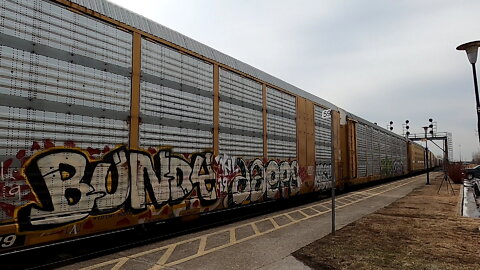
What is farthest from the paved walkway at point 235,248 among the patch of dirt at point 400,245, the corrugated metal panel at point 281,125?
the corrugated metal panel at point 281,125

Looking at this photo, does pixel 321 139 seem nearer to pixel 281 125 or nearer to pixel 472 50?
pixel 281 125

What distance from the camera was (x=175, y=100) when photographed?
7.30m

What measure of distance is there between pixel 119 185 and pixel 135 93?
1.80m

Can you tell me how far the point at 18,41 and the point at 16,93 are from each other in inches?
30.5

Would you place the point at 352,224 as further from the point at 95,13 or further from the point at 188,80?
the point at 95,13

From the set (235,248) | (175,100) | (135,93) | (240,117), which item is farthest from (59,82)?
(240,117)

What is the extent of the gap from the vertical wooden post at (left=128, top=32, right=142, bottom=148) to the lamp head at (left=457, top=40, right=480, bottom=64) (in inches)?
313

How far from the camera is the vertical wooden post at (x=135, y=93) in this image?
246 inches

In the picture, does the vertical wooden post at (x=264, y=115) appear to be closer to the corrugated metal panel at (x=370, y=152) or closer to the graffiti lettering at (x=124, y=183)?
the graffiti lettering at (x=124, y=183)

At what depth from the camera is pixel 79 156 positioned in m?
5.34

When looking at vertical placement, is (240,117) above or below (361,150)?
above

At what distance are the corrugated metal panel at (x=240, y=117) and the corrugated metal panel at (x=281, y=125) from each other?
1.96 feet

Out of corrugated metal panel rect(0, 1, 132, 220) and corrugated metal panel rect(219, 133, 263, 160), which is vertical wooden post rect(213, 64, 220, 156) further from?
corrugated metal panel rect(0, 1, 132, 220)

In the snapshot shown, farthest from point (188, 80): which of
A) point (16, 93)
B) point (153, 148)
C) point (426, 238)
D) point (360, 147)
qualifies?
point (360, 147)
